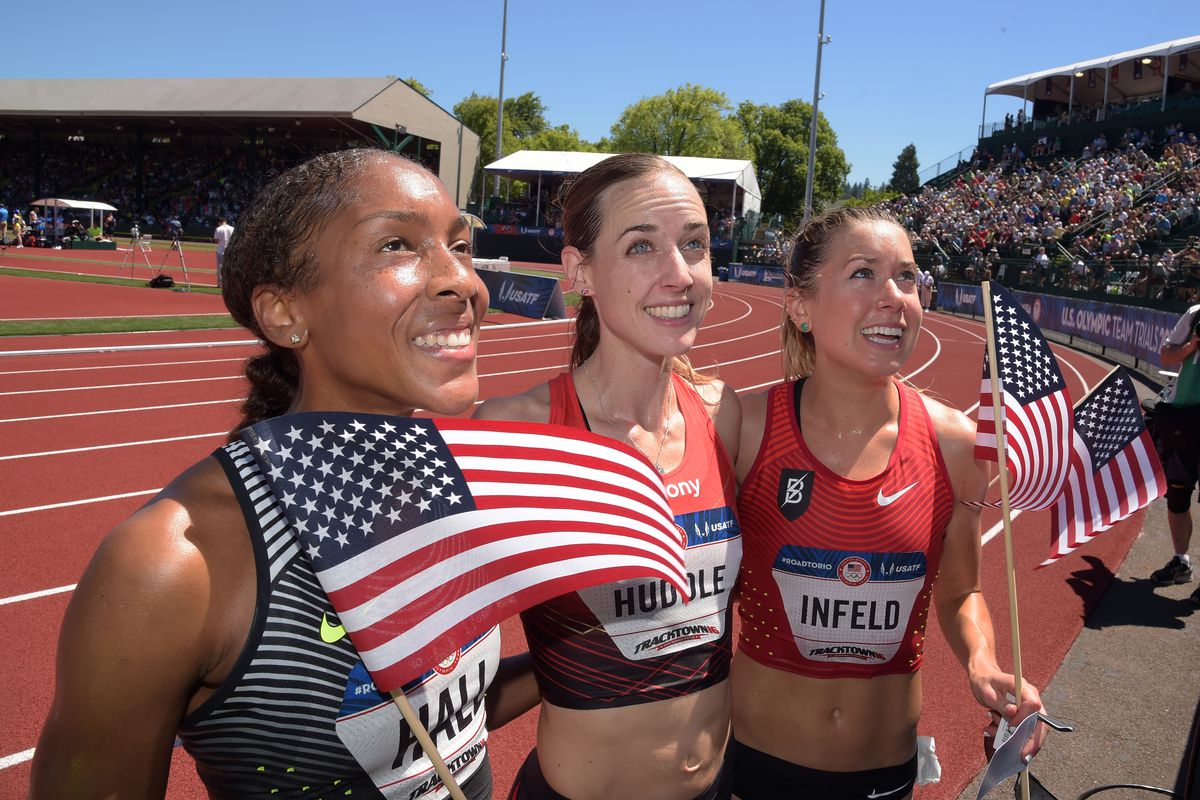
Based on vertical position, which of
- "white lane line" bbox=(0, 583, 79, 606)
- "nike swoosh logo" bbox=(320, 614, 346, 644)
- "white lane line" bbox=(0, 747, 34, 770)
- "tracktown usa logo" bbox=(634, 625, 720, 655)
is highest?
"nike swoosh logo" bbox=(320, 614, 346, 644)

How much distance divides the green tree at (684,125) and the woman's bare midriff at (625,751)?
70.2m

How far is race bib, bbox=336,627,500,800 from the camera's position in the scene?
142 cm

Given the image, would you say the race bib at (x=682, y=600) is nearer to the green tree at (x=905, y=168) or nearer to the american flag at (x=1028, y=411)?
the american flag at (x=1028, y=411)

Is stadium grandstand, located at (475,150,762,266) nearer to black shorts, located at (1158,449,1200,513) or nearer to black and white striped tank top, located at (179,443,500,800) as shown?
black shorts, located at (1158,449,1200,513)

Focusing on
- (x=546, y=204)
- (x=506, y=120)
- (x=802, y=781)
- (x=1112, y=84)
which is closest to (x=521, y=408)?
(x=802, y=781)

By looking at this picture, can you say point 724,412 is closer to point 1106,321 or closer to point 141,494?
point 141,494

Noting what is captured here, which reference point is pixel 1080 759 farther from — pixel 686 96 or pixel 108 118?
pixel 686 96

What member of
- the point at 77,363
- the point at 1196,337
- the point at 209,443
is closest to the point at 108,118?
the point at 77,363

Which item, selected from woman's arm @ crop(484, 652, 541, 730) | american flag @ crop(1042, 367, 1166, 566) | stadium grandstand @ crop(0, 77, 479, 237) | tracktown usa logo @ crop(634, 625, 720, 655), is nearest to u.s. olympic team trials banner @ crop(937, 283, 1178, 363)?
american flag @ crop(1042, 367, 1166, 566)

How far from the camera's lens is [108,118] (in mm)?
49781

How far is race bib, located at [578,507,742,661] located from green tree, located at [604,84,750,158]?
69.9 meters

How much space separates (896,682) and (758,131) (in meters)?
83.3

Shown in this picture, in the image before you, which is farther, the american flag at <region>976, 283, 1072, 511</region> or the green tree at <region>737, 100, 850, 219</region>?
the green tree at <region>737, 100, 850, 219</region>

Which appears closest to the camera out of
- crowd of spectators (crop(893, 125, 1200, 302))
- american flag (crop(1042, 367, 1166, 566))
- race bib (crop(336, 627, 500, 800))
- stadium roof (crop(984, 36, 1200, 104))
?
race bib (crop(336, 627, 500, 800))
